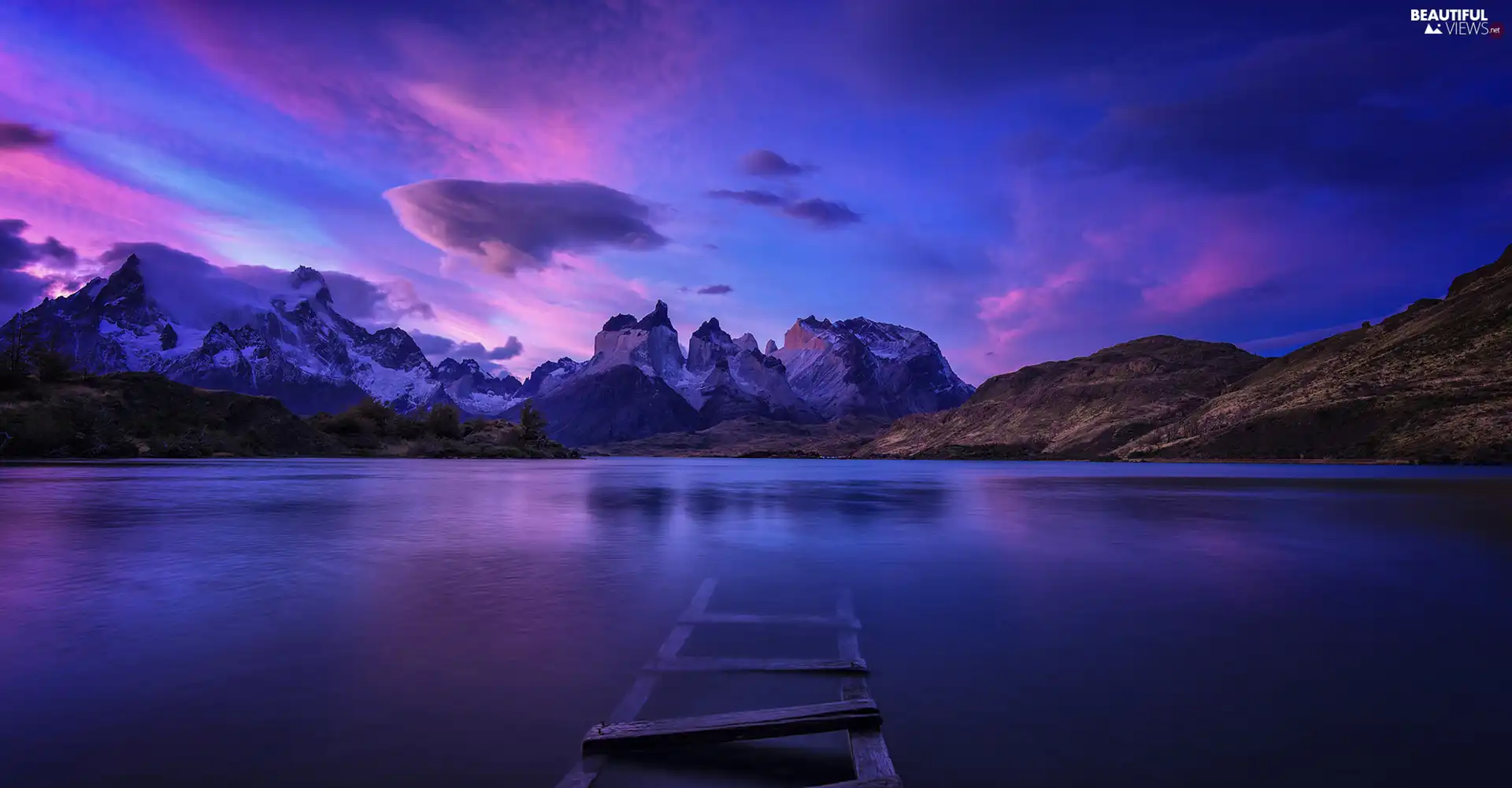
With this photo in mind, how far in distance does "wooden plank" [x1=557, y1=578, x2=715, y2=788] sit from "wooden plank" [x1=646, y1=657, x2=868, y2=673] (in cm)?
44

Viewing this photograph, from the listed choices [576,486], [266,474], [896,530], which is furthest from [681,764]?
[266,474]

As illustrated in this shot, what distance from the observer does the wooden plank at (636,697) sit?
25.3 feet

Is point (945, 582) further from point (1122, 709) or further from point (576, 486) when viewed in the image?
point (576, 486)

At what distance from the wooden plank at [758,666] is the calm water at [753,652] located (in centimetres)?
Result: 50

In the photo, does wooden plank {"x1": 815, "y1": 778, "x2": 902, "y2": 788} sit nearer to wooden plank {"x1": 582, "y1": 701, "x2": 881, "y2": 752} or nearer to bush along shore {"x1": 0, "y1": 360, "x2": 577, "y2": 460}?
wooden plank {"x1": 582, "y1": 701, "x2": 881, "y2": 752}

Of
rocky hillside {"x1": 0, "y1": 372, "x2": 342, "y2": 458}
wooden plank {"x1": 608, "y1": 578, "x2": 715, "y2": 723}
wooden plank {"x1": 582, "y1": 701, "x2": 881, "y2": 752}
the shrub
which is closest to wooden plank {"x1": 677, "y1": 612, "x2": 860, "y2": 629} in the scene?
wooden plank {"x1": 608, "y1": 578, "x2": 715, "y2": 723}

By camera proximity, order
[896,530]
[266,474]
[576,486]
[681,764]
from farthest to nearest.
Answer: [266,474] → [576,486] → [896,530] → [681,764]

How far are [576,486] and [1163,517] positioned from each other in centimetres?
6137

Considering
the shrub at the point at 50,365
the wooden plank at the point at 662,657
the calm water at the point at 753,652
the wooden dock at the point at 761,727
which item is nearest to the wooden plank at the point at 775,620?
the wooden plank at the point at 662,657

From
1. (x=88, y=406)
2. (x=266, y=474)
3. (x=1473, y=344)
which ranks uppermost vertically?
(x=1473, y=344)

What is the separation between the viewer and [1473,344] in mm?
193125

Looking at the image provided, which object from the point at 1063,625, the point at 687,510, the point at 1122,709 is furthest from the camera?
the point at 687,510

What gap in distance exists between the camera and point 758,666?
41.1 feet

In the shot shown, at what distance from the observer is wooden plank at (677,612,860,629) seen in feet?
53.5
